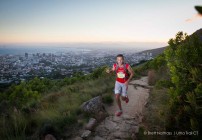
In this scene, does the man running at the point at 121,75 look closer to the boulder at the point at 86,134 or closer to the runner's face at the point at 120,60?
the runner's face at the point at 120,60

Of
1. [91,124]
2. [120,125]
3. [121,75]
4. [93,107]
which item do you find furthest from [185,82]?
[93,107]

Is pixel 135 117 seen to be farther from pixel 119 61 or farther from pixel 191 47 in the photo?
pixel 191 47

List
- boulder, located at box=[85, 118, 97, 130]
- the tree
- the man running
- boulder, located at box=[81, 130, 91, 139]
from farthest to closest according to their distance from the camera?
the man running, boulder, located at box=[85, 118, 97, 130], boulder, located at box=[81, 130, 91, 139], the tree

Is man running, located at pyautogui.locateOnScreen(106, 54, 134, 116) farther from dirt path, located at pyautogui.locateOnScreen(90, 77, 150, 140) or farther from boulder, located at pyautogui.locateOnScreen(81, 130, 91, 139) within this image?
boulder, located at pyautogui.locateOnScreen(81, 130, 91, 139)

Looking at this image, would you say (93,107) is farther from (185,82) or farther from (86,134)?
(185,82)

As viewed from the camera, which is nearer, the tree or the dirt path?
the tree

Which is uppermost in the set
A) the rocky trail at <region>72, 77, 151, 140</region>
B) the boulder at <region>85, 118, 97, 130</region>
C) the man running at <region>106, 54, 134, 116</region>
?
the man running at <region>106, 54, 134, 116</region>

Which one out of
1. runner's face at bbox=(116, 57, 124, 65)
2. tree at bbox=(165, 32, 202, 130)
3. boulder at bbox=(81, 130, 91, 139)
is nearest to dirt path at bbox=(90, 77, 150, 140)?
boulder at bbox=(81, 130, 91, 139)

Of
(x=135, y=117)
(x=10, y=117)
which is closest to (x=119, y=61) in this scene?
(x=135, y=117)

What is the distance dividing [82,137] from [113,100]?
317cm

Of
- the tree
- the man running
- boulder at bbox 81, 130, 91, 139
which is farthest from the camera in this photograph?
the man running

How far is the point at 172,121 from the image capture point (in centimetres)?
434

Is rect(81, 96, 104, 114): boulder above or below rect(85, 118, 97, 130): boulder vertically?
above

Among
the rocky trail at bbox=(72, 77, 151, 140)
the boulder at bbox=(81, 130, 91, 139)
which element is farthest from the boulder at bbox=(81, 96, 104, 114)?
the boulder at bbox=(81, 130, 91, 139)
